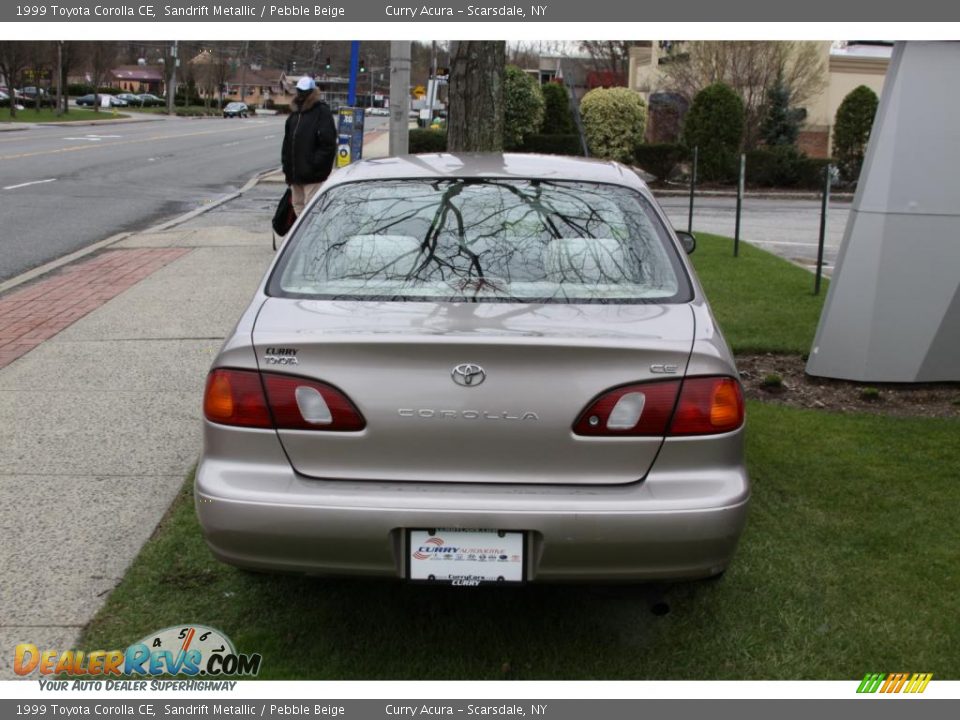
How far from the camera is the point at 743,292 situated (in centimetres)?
1009

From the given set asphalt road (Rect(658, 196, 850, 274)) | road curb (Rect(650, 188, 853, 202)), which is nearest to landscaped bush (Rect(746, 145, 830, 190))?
road curb (Rect(650, 188, 853, 202))

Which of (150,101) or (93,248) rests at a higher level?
(150,101)

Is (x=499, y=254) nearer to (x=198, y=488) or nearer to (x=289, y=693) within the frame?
(x=198, y=488)

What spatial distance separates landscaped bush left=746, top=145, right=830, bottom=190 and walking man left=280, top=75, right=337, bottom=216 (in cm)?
1863

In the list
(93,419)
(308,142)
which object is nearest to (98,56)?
(308,142)

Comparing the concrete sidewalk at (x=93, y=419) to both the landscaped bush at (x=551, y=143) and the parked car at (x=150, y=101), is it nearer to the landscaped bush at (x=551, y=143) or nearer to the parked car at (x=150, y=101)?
the landscaped bush at (x=551, y=143)

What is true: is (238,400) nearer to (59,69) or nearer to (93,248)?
(93,248)

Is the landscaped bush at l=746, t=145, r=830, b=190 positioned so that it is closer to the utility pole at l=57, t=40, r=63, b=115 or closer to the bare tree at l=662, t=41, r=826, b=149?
the bare tree at l=662, t=41, r=826, b=149

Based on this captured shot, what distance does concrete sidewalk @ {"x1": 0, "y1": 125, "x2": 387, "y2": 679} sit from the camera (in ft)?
13.5

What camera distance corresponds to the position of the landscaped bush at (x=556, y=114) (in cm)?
2898

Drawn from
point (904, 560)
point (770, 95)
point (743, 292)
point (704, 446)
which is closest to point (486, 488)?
point (704, 446)

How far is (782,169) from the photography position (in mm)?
27750

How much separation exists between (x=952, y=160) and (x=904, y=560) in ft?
10.1

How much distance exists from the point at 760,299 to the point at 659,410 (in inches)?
263
